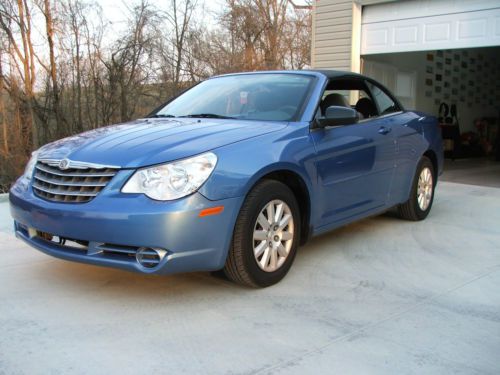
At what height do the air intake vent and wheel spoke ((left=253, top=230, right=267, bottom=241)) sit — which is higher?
wheel spoke ((left=253, top=230, right=267, bottom=241))

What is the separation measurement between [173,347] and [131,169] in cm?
102

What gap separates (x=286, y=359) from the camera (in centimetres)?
260

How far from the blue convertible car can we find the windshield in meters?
0.01

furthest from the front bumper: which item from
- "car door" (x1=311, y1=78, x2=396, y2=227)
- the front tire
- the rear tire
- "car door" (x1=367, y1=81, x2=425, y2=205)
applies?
the rear tire

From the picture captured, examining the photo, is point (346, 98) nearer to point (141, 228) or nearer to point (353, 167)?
point (353, 167)

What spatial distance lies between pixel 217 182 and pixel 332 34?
8040 mm

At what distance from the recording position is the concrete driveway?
258 cm

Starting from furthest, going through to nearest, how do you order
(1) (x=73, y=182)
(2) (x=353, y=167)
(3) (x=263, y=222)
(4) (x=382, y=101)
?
1. (4) (x=382, y=101)
2. (2) (x=353, y=167)
3. (3) (x=263, y=222)
4. (1) (x=73, y=182)

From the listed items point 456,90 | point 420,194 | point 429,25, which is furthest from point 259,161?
point 456,90

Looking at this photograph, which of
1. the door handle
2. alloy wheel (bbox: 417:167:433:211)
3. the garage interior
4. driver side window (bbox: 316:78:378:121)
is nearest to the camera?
driver side window (bbox: 316:78:378:121)

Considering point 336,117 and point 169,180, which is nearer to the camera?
point 169,180

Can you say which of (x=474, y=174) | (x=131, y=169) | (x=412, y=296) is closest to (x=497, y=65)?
(x=474, y=174)

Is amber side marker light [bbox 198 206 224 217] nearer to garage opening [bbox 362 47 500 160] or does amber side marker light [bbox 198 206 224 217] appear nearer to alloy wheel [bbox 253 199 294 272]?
alloy wheel [bbox 253 199 294 272]

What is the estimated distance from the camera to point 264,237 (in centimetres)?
346
